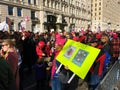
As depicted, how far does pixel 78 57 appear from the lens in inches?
226

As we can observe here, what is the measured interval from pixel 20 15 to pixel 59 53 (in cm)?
4252

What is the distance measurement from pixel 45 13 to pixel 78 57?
49716 millimetres

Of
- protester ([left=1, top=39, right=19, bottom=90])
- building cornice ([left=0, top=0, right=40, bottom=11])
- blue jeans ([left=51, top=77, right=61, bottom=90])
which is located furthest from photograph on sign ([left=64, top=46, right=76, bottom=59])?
building cornice ([left=0, top=0, right=40, bottom=11])

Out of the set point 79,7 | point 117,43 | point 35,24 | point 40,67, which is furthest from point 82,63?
point 79,7

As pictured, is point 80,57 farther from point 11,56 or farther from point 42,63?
point 42,63

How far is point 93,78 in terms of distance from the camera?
298 inches

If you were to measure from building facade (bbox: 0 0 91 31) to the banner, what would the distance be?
35502 millimetres

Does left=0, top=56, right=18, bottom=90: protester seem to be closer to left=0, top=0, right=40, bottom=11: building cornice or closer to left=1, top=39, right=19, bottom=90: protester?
left=1, top=39, right=19, bottom=90: protester

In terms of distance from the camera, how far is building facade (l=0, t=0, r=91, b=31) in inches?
1786

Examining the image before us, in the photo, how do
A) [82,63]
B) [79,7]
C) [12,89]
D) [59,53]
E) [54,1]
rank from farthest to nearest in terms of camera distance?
1. [79,7]
2. [54,1]
3. [59,53]
4. [82,63]
5. [12,89]

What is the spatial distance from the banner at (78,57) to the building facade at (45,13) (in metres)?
35.5

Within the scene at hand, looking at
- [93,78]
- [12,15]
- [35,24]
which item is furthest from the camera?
[35,24]

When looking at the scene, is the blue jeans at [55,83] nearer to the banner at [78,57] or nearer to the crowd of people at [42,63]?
the crowd of people at [42,63]

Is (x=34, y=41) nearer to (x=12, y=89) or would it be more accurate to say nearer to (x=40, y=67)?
(x=40, y=67)
